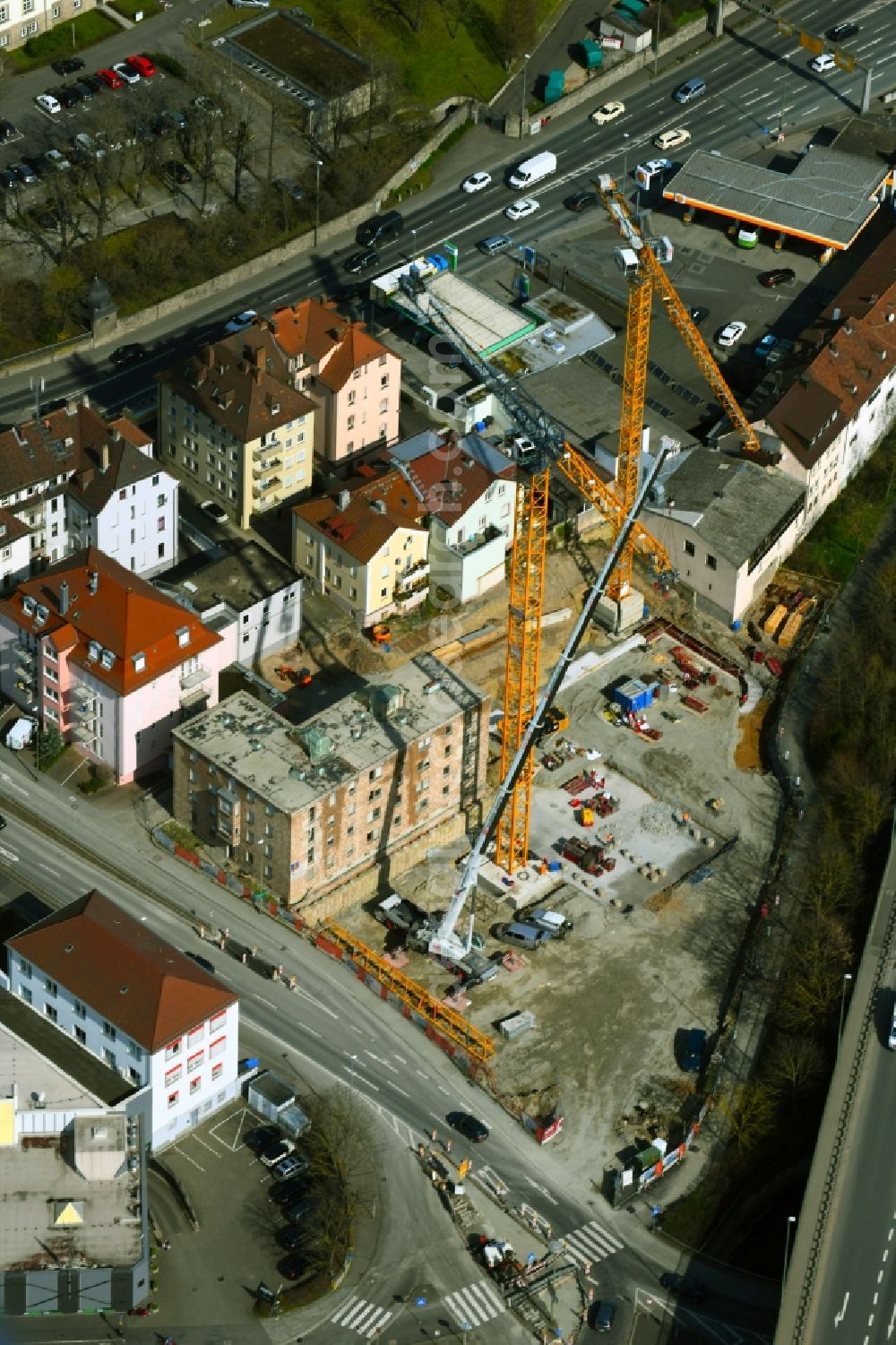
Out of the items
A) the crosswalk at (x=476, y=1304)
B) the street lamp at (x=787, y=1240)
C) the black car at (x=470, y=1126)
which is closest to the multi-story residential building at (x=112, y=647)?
the black car at (x=470, y=1126)

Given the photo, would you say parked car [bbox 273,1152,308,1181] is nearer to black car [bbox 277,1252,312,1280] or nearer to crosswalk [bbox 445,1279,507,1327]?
black car [bbox 277,1252,312,1280]

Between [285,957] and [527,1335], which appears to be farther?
[285,957]

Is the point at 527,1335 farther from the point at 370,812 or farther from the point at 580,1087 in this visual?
the point at 370,812

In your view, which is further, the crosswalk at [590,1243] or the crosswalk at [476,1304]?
the crosswalk at [590,1243]

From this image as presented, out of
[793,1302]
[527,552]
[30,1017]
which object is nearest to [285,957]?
[30,1017]

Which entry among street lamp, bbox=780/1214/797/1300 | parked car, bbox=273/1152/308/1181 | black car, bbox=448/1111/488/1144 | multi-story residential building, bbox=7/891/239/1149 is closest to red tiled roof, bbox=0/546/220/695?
multi-story residential building, bbox=7/891/239/1149

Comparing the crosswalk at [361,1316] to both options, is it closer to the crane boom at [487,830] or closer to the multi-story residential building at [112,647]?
the crane boom at [487,830]

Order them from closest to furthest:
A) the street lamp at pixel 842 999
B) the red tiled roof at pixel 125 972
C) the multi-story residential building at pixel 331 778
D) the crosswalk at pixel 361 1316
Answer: the crosswalk at pixel 361 1316, the red tiled roof at pixel 125 972, the street lamp at pixel 842 999, the multi-story residential building at pixel 331 778
